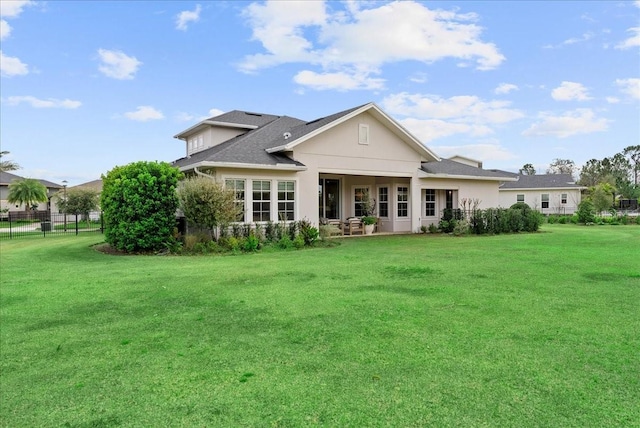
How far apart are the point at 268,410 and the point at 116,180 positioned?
12327 mm

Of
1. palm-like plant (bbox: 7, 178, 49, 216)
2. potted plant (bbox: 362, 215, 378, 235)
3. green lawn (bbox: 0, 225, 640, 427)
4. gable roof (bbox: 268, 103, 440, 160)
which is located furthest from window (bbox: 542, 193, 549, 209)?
palm-like plant (bbox: 7, 178, 49, 216)

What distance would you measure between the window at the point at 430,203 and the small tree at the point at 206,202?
11339 mm

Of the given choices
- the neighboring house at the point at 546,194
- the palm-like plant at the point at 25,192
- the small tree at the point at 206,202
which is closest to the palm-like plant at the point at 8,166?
the palm-like plant at the point at 25,192

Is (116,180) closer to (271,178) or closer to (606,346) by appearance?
(271,178)

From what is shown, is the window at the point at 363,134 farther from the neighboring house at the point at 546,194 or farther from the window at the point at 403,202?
the neighboring house at the point at 546,194

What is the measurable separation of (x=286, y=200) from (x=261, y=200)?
1.08m

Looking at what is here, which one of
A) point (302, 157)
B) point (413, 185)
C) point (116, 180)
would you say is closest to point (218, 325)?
point (116, 180)

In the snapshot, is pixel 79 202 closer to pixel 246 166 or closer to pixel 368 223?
pixel 246 166

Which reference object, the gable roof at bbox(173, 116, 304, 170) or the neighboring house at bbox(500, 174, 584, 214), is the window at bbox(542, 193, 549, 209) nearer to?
the neighboring house at bbox(500, 174, 584, 214)

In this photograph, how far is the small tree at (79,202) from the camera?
3338cm

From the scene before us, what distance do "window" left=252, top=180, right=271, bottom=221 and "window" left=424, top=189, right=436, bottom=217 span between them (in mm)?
9263

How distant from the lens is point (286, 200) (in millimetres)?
15945

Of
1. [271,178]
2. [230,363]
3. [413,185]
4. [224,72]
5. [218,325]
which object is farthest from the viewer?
[224,72]

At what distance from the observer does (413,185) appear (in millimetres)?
19641
